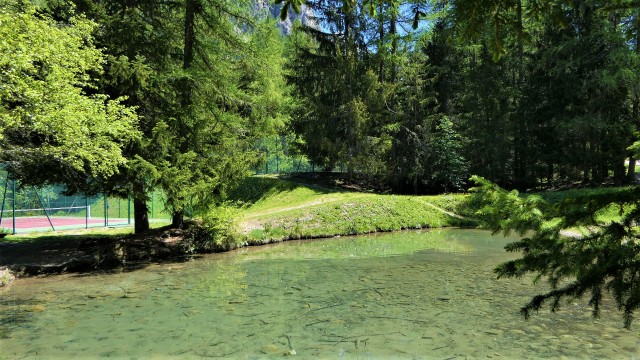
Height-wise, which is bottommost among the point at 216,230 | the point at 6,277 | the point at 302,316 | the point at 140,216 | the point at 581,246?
the point at 302,316

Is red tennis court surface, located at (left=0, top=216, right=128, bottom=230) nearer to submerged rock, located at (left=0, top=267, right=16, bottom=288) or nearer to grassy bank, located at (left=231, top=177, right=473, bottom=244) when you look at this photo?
grassy bank, located at (left=231, top=177, right=473, bottom=244)

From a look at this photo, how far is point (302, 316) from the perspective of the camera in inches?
319

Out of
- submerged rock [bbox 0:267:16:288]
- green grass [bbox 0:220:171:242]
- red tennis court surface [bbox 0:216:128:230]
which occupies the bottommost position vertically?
submerged rock [bbox 0:267:16:288]

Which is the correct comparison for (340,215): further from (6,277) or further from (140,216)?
(6,277)

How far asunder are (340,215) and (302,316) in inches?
521

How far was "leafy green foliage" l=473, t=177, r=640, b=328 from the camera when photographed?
2.53 meters

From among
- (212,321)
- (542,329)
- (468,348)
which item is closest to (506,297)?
(542,329)

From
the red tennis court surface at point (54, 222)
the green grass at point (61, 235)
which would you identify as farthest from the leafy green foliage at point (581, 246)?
the red tennis court surface at point (54, 222)

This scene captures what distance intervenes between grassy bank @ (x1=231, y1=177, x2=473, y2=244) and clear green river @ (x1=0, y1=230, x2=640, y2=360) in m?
5.47

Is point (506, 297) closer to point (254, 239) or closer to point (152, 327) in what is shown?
point (152, 327)

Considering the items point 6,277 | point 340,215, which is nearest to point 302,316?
point 6,277

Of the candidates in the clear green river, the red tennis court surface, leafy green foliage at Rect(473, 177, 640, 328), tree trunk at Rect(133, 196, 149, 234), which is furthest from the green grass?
leafy green foliage at Rect(473, 177, 640, 328)

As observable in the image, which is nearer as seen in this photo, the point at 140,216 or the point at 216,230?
the point at 216,230

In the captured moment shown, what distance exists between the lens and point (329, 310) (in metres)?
8.44
